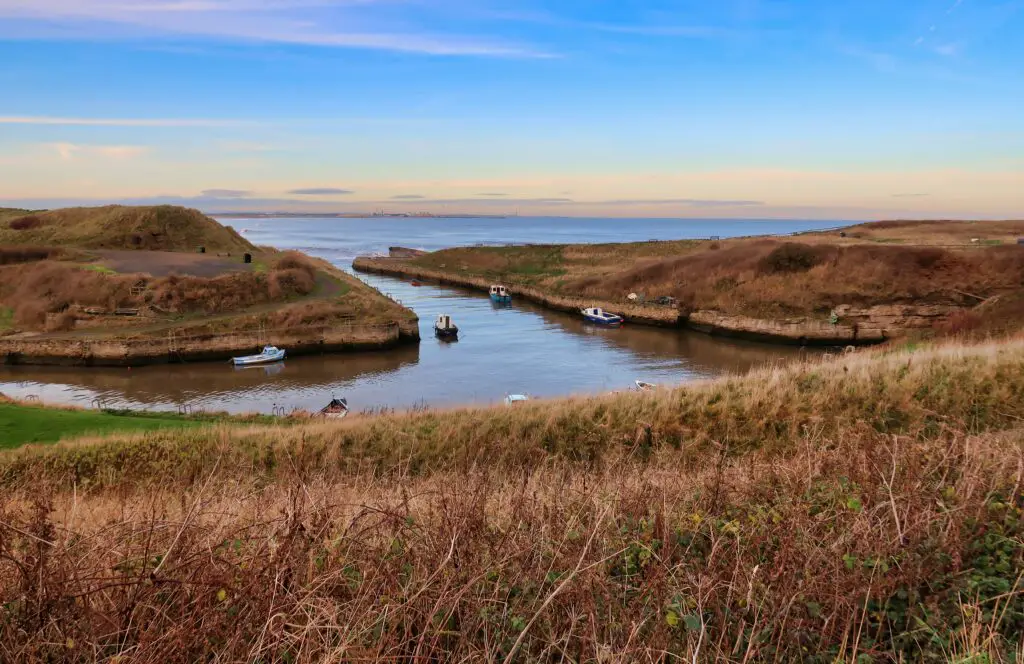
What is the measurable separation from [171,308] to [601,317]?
32.4 metres

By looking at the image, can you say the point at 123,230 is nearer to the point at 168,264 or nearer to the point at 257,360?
the point at 168,264

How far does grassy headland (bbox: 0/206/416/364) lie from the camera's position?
34625 mm

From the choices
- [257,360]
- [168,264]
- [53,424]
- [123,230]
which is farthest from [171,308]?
[123,230]

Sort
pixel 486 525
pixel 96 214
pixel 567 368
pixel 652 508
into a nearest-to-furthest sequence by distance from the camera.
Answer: pixel 486 525 → pixel 652 508 → pixel 567 368 → pixel 96 214

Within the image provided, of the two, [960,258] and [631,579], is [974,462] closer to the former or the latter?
[631,579]

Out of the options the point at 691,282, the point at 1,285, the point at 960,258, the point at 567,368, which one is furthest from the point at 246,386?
the point at 960,258

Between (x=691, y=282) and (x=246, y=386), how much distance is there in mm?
37875

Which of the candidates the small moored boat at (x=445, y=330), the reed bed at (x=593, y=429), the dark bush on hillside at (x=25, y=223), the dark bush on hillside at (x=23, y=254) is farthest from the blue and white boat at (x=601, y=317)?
the dark bush on hillside at (x=25, y=223)

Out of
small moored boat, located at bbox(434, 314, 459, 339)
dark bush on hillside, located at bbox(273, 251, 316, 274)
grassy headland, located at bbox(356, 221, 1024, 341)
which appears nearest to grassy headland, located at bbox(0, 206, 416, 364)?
dark bush on hillside, located at bbox(273, 251, 316, 274)

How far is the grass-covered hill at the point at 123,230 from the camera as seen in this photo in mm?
61094

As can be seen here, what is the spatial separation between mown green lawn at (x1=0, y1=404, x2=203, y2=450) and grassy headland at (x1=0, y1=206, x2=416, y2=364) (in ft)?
59.2

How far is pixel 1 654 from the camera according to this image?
9.83 ft

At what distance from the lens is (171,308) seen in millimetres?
39312

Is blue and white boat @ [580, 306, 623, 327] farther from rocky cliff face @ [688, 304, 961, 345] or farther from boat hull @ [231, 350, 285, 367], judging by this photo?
boat hull @ [231, 350, 285, 367]
